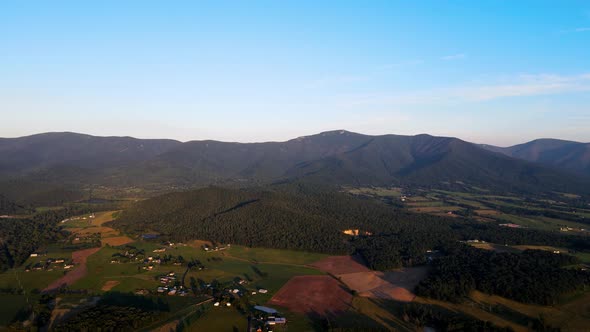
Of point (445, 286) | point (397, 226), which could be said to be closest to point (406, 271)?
point (445, 286)

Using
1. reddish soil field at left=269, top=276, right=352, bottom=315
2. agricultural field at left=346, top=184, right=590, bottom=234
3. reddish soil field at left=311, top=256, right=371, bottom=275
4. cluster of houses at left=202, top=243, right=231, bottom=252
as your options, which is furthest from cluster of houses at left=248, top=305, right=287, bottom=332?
agricultural field at left=346, top=184, right=590, bottom=234

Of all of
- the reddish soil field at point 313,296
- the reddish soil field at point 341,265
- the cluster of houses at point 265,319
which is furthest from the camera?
the reddish soil field at point 341,265

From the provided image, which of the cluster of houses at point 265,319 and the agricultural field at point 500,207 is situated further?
the agricultural field at point 500,207

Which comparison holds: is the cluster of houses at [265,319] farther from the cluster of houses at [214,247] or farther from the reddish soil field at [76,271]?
the cluster of houses at [214,247]

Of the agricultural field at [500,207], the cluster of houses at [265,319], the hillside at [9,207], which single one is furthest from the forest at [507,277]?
the hillside at [9,207]

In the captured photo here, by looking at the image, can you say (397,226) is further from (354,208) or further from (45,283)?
(45,283)

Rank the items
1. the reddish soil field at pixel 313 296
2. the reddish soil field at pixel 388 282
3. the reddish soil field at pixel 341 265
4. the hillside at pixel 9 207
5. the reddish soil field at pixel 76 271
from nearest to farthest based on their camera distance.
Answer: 1. the reddish soil field at pixel 313 296
2. the reddish soil field at pixel 388 282
3. the reddish soil field at pixel 76 271
4. the reddish soil field at pixel 341 265
5. the hillside at pixel 9 207
